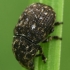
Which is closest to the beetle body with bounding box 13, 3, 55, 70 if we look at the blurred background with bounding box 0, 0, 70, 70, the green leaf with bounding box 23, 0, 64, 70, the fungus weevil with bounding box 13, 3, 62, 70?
the fungus weevil with bounding box 13, 3, 62, 70

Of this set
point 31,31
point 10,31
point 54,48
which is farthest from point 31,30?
point 10,31

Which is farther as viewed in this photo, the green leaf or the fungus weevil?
the fungus weevil

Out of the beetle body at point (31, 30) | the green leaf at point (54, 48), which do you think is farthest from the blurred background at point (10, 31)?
the green leaf at point (54, 48)

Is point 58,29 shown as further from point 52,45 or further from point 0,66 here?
point 0,66

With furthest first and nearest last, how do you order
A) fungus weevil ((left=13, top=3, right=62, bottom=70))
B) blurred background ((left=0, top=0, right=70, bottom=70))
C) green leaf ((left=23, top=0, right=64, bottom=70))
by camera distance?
1. blurred background ((left=0, top=0, right=70, bottom=70))
2. fungus weevil ((left=13, top=3, right=62, bottom=70))
3. green leaf ((left=23, top=0, right=64, bottom=70))

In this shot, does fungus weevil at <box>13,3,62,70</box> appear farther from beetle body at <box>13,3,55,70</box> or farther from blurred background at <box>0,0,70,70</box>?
blurred background at <box>0,0,70,70</box>

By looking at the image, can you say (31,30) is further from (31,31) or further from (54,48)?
(54,48)

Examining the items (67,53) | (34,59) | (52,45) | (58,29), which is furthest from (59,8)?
(67,53)
